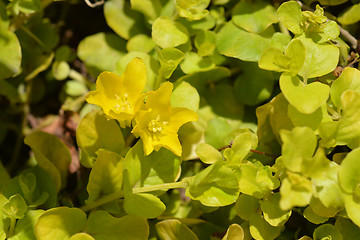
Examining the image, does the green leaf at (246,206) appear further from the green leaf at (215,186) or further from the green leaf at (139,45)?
the green leaf at (139,45)

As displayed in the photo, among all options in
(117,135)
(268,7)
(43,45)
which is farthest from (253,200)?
(43,45)

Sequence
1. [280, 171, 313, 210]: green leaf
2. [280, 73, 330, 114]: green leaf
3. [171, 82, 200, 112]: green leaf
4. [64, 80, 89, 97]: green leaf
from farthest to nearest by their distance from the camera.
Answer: [64, 80, 89, 97]: green leaf < [171, 82, 200, 112]: green leaf < [280, 73, 330, 114]: green leaf < [280, 171, 313, 210]: green leaf

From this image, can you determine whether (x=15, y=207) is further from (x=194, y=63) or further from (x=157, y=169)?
(x=194, y=63)

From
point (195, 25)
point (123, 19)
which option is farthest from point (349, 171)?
point (123, 19)

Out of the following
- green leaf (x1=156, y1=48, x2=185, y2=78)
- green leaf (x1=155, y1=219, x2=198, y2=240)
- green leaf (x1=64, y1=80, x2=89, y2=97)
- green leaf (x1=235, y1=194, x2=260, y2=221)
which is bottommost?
green leaf (x1=155, y1=219, x2=198, y2=240)

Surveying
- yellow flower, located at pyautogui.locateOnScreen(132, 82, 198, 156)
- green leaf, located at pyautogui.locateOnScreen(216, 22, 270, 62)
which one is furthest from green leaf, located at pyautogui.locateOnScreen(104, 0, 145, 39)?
yellow flower, located at pyautogui.locateOnScreen(132, 82, 198, 156)

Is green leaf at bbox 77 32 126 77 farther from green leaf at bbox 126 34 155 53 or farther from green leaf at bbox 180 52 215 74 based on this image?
green leaf at bbox 180 52 215 74

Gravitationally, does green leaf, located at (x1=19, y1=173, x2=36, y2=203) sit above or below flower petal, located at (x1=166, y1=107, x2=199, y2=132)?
below
